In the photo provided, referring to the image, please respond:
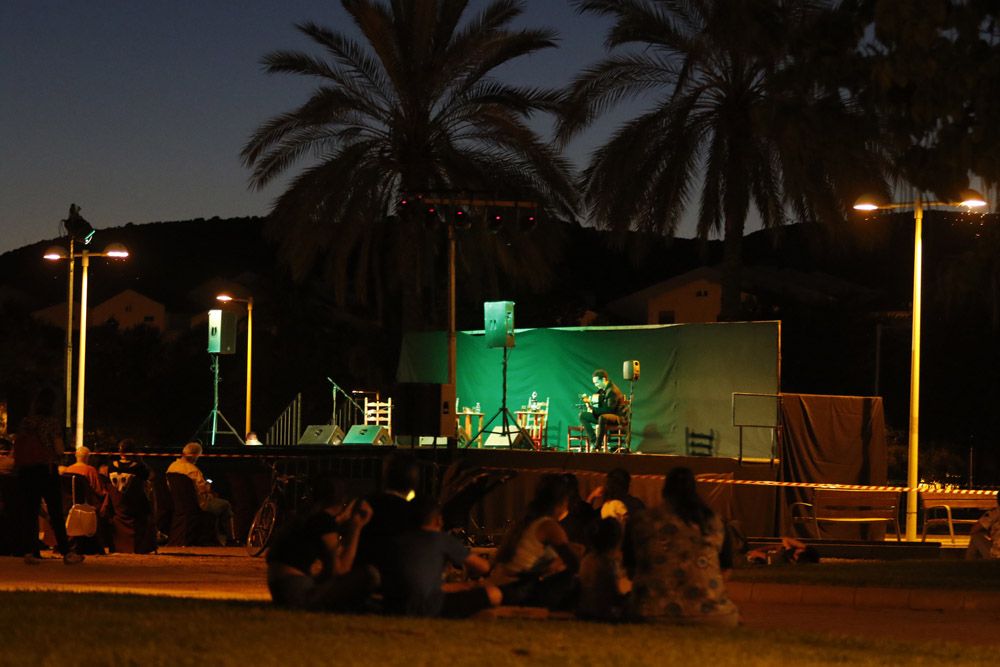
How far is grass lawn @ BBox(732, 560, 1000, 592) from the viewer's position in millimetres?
14766

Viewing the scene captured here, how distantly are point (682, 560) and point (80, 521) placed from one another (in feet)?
32.9

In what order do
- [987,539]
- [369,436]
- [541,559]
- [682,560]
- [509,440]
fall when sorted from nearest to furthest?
1. [682,560]
2. [541,559]
3. [987,539]
4. [509,440]
5. [369,436]

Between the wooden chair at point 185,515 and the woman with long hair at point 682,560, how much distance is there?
1222cm

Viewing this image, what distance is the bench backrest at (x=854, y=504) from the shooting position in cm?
2492

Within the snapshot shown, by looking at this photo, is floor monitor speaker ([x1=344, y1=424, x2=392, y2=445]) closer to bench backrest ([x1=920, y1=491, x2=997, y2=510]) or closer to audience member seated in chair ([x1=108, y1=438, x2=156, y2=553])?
bench backrest ([x1=920, y1=491, x2=997, y2=510])

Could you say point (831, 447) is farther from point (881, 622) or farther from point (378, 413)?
point (881, 622)

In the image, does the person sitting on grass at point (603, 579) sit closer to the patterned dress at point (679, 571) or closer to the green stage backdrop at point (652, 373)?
the patterned dress at point (679, 571)

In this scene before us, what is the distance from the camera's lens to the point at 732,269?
29.6m

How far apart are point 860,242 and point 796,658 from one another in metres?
21.3

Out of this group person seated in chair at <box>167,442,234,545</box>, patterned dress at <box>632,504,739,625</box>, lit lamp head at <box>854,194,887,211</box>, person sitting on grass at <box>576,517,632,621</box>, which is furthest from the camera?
lit lamp head at <box>854,194,887,211</box>

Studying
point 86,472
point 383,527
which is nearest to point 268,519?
point 86,472

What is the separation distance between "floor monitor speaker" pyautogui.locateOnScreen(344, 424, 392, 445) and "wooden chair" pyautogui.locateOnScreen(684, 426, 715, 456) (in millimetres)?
7030

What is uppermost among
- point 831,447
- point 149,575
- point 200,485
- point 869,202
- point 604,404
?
point 869,202

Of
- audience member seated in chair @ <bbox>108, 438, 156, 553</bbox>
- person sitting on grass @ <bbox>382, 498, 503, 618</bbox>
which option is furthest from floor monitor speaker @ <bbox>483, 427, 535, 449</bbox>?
person sitting on grass @ <bbox>382, 498, 503, 618</bbox>
